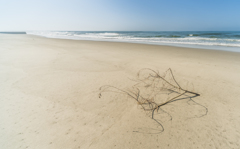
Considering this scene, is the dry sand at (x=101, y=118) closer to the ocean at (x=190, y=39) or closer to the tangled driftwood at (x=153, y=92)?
the tangled driftwood at (x=153, y=92)

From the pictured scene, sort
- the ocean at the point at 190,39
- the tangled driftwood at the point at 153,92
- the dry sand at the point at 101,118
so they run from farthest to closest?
the ocean at the point at 190,39
the tangled driftwood at the point at 153,92
the dry sand at the point at 101,118

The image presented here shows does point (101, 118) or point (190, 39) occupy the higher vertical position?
point (190, 39)

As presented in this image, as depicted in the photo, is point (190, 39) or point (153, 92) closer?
point (153, 92)

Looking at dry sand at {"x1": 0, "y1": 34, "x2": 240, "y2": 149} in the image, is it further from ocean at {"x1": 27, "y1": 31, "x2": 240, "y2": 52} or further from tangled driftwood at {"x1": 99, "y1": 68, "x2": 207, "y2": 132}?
ocean at {"x1": 27, "y1": 31, "x2": 240, "y2": 52}

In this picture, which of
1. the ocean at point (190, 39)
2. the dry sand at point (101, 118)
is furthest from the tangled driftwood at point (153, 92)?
the ocean at point (190, 39)

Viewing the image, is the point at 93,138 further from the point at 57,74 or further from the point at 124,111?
the point at 57,74

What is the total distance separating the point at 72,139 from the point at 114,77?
6.29ft

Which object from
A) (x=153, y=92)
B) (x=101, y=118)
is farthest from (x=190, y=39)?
(x=101, y=118)

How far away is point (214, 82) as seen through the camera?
9.06ft

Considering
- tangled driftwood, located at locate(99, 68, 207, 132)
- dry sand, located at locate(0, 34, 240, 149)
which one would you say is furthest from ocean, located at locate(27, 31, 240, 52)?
dry sand, located at locate(0, 34, 240, 149)

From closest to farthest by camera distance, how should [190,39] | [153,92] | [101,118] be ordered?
[101,118] < [153,92] < [190,39]

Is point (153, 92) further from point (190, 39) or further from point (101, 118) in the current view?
point (190, 39)

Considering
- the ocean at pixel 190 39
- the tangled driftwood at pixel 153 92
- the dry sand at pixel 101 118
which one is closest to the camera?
the dry sand at pixel 101 118

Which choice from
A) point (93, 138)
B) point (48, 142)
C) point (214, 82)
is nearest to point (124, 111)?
point (93, 138)
